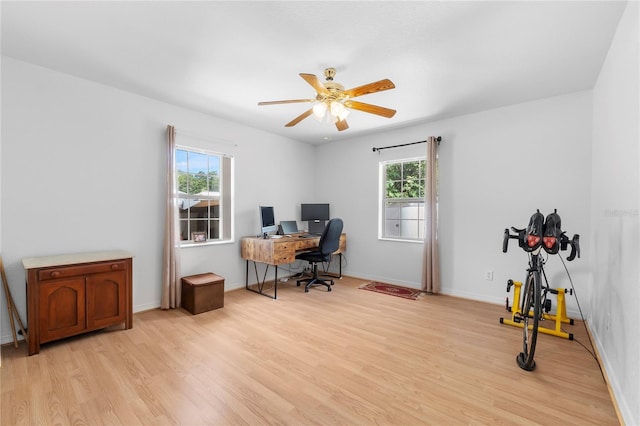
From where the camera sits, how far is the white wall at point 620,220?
5.27 feet

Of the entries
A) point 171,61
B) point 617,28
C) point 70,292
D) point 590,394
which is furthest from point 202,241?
point 617,28

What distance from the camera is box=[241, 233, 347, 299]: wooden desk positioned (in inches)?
154

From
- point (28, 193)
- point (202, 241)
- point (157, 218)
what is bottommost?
point (202, 241)

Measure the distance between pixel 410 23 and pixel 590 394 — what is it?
2.80 meters

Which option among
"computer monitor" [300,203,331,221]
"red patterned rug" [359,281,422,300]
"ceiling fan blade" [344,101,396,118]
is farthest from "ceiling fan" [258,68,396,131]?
"computer monitor" [300,203,331,221]

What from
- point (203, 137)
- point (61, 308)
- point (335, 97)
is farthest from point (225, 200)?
point (335, 97)

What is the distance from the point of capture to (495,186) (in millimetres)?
3709

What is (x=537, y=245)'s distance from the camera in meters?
2.16

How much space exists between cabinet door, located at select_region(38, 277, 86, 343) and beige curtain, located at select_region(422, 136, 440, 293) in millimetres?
4029

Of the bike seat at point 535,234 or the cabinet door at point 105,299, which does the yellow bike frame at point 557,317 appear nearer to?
the bike seat at point 535,234

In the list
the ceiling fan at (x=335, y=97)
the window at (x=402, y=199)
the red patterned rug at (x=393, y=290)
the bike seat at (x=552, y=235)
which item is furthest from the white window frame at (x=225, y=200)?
the bike seat at (x=552, y=235)

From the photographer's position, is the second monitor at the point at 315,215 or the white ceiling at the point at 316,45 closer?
the white ceiling at the point at 316,45

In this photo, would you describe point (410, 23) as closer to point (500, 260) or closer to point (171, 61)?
point (171, 61)

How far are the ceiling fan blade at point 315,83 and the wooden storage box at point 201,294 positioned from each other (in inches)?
99.3
